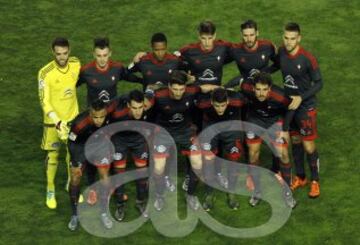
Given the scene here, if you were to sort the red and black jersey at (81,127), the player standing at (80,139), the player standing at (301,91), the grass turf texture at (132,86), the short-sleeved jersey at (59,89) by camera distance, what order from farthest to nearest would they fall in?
1. the player standing at (301,91)
2. the short-sleeved jersey at (59,89)
3. the grass turf texture at (132,86)
4. the red and black jersey at (81,127)
5. the player standing at (80,139)

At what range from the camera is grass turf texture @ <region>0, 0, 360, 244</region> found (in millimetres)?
10594

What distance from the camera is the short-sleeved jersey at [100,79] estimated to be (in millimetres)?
10977

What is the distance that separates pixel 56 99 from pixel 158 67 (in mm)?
1557

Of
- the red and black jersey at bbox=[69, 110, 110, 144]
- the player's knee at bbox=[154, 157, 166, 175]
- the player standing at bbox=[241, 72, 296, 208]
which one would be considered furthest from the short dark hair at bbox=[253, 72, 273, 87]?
the red and black jersey at bbox=[69, 110, 110, 144]

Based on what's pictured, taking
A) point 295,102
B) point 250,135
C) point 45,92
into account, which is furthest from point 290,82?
point 45,92

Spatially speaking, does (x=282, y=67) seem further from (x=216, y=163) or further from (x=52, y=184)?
(x=52, y=184)

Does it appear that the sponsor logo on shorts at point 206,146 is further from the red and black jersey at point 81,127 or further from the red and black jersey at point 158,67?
the red and black jersey at point 81,127

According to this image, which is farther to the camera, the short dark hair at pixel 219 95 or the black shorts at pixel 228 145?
the black shorts at pixel 228 145

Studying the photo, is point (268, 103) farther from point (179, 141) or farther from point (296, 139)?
point (179, 141)

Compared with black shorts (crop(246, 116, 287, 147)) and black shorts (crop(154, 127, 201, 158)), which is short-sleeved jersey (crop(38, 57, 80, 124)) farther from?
black shorts (crop(246, 116, 287, 147))

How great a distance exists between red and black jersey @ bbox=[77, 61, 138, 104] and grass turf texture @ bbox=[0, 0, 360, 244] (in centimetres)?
156

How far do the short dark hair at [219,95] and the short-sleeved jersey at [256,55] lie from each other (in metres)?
1.01

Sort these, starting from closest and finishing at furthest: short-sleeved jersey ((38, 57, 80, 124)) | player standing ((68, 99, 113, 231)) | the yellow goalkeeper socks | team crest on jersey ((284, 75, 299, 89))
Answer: player standing ((68, 99, 113, 231)), short-sleeved jersey ((38, 57, 80, 124)), team crest on jersey ((284, 75, 299, 89)), the yellow goalkeeper socks

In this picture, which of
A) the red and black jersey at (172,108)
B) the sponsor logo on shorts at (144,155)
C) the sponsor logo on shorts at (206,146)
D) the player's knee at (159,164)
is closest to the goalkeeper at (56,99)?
the sponsor logo on shorts at (144,155)
